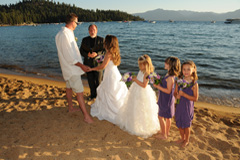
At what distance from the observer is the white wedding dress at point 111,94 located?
496cm

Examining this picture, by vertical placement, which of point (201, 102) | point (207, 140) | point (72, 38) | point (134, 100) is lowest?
point (201, 102)

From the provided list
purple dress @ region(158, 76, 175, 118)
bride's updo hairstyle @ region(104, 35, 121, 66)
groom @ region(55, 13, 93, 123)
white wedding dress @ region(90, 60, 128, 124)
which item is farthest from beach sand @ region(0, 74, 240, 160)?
bride's updo hairstyle @ region(104, 35, 121, 66)

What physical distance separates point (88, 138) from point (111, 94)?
142cm

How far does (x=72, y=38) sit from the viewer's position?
452cm

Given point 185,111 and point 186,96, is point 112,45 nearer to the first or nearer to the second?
point 186,96

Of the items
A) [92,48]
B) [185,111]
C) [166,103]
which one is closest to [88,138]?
[166,103]

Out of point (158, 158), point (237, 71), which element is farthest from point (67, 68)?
point (237, 71)

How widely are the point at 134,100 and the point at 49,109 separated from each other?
10.6ft

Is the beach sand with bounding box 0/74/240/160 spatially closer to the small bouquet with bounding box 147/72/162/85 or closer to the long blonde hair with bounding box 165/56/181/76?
the small bouquet with bounding box 147/72/162/85

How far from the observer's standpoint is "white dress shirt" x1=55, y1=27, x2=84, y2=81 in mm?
4375

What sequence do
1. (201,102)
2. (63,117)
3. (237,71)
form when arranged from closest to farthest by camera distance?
(63,117) → (201,102) → (237,71)

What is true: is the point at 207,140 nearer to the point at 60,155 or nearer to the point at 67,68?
the point at 60,155

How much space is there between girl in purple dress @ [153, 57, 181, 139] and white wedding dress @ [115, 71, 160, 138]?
28cm

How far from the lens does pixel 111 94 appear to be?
4965 millimetres
